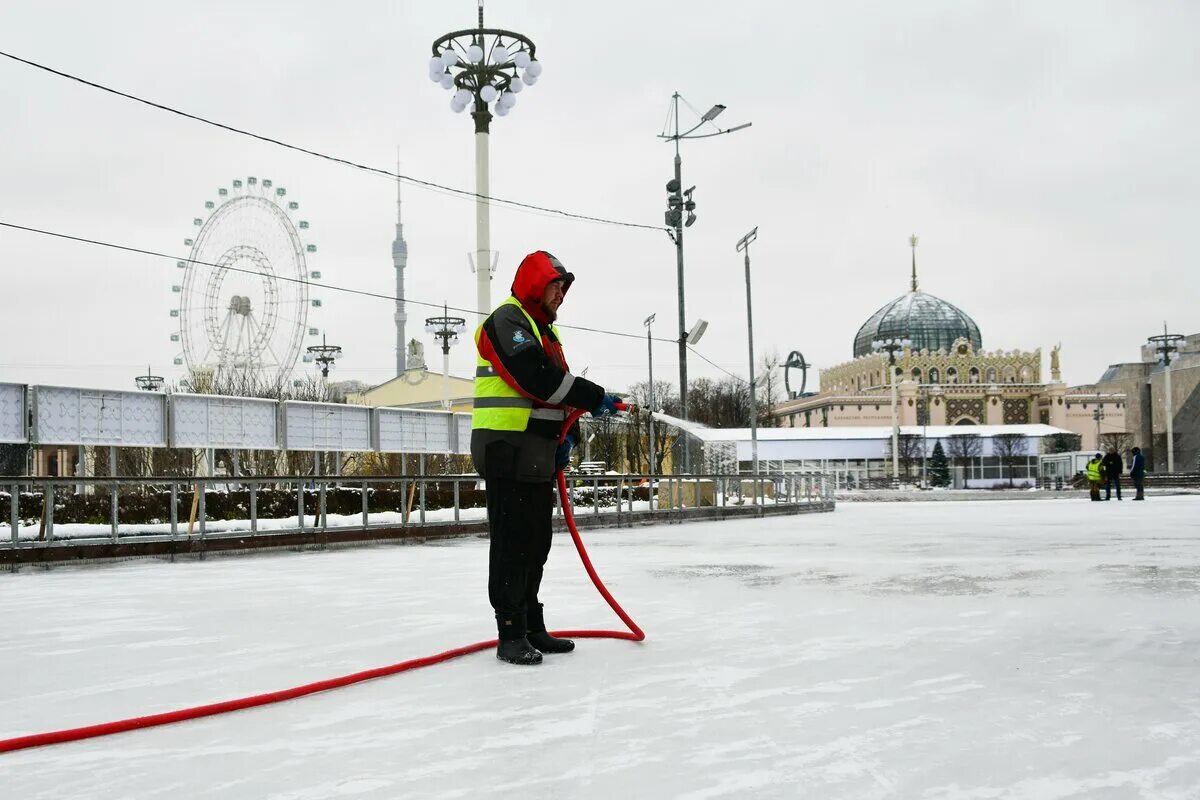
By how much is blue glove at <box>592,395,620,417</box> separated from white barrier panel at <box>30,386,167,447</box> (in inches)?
375

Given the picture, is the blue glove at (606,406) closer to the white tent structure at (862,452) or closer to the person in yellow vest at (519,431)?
the person in yellow vest at (519,431)

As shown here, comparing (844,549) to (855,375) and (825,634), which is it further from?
(855,375)

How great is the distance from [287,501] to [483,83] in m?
8.90

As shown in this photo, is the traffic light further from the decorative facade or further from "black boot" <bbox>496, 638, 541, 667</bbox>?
the decorative facade

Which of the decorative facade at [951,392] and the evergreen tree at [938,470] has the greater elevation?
the decorative facade at [951,392]

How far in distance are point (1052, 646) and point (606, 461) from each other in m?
34.0

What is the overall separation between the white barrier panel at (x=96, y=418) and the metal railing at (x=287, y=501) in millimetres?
699

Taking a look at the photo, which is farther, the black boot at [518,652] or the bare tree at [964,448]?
the bare tree at [964,448]

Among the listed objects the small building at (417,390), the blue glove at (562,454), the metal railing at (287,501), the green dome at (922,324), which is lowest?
the metal railing at (287,501)

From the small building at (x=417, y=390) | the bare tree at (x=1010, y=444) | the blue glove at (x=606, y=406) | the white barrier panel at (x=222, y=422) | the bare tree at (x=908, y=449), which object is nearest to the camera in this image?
the blue glove at (x=606, y=406)

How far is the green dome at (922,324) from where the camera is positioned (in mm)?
102375

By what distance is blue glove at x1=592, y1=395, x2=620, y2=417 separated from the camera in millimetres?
5101

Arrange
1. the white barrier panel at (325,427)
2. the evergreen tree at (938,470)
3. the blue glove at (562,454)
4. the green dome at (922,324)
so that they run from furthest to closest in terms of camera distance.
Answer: the green dome at (922,324), the evergreen tree at (938,470), the white barrier panel at (325,427), the blue glove at (562,454)

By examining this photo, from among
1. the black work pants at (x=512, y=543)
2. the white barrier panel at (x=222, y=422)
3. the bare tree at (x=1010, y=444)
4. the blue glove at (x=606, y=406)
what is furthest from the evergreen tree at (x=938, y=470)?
the black work pants at (x=512, y=543)
